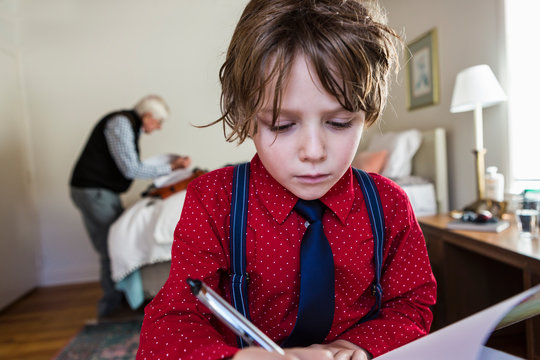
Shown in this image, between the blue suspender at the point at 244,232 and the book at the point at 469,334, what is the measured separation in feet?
0.76

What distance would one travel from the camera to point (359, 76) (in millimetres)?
516

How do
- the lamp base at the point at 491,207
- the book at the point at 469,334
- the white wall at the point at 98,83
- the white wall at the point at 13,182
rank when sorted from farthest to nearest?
the white wall at the point at 98,83 < the white wall at the point at 13,182 < the lamp base at the point at 491,207 < the book at the point at 469,334

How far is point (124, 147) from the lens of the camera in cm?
275

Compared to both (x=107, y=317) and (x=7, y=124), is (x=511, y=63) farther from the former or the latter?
(x=7, y=124)

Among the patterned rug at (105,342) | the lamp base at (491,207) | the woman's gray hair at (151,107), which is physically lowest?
the patterned rug at (105,342)

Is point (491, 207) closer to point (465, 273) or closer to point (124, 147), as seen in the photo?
point (465, 273)

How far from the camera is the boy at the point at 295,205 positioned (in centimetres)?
49

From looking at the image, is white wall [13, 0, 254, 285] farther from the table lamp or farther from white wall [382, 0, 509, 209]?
the table lamp

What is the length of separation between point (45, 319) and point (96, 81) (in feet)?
7.00

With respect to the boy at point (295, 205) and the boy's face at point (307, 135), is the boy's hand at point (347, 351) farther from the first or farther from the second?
the boy's face at point (307, 135)

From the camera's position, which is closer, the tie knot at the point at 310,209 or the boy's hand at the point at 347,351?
the boy's hand at the point at 347,351

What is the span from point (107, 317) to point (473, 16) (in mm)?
2971

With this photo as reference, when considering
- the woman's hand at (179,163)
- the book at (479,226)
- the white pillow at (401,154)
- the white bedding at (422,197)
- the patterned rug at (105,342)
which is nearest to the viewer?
the book at (479,226)

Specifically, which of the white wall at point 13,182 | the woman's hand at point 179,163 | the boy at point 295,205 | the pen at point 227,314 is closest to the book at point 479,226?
the boy at point 295,205
